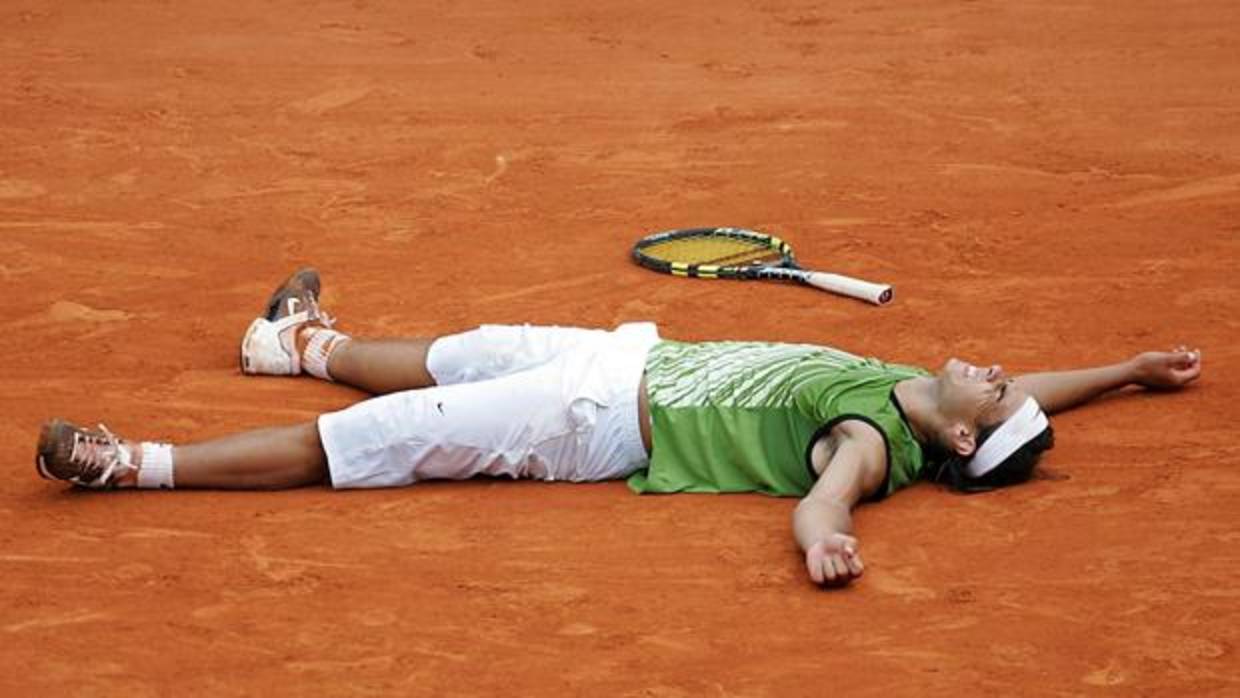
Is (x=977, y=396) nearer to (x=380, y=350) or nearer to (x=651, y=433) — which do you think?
(x=651, y=433)

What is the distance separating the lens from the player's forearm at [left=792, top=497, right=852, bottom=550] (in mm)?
6387

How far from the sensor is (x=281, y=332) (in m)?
8.02

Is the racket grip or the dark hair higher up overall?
the racket grip

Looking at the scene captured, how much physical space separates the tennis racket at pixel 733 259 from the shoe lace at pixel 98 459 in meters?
2.52

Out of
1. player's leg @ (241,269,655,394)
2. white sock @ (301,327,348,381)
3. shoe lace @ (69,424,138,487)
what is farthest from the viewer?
white sock @ (301,327,348,381)

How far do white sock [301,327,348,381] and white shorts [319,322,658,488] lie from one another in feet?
2.66

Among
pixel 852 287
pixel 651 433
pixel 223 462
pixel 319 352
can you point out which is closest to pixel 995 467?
pixel 651 433

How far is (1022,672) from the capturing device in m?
5.89

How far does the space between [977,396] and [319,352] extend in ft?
7.29

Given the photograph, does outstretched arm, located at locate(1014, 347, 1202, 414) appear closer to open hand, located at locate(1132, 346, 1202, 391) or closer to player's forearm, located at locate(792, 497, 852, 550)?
open hand, located at locate(1132, 346, 1202, 391)

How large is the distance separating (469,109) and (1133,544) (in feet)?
16.6

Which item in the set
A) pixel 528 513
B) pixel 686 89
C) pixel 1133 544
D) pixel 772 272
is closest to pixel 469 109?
pixel 686 89

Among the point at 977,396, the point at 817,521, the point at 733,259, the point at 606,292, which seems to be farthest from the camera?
the point at 733,259

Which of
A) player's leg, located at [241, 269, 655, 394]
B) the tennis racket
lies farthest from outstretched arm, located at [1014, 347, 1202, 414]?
player's leg, located at [241, 269, 655, 394]
